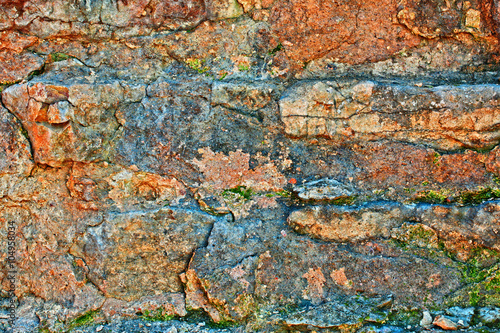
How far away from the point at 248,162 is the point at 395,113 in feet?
3.29

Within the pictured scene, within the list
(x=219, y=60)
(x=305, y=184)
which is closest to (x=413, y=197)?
(x=305, y=184)

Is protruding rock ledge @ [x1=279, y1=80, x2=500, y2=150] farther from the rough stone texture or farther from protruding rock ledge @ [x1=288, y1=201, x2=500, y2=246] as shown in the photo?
the rough stone texture

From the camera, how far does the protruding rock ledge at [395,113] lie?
2.63 metres

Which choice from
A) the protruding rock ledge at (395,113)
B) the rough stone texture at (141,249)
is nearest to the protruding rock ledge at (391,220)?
the protruding rock ledge at (395,113)

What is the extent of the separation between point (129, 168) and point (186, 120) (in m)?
0.50

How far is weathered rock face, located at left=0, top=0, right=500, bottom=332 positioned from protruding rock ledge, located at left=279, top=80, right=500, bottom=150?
12mm

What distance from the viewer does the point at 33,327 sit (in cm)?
279

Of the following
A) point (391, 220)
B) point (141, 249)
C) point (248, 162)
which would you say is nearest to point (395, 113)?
point (391, 220)

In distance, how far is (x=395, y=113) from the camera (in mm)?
2699

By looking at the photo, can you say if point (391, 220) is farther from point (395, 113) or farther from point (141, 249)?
point (141, 249)

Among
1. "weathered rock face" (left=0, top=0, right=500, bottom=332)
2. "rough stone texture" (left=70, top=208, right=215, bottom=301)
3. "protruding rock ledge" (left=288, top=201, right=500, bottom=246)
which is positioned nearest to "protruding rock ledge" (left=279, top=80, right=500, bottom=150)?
"weathered rock face" (left=0, top=0, right=500, bottom=332)

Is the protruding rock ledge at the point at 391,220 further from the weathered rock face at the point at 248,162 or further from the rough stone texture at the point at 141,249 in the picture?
the rough stone texture at the point at 141,249

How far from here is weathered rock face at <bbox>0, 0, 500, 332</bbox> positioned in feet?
8.80

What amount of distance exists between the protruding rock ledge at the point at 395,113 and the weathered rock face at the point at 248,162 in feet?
0.04
